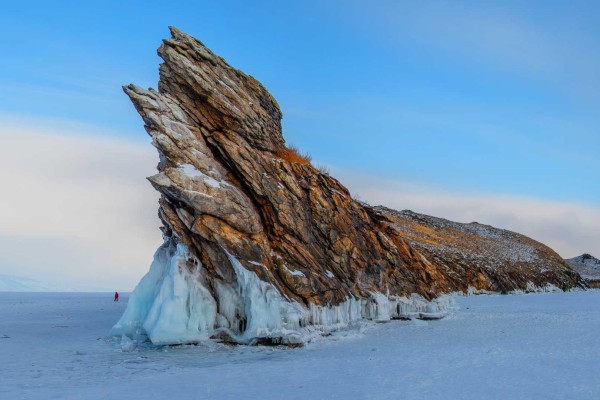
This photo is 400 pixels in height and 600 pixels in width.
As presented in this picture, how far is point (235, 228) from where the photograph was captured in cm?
2656

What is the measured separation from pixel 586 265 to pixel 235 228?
176576 mm

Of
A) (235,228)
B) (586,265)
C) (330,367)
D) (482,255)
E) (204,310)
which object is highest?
(586,265)

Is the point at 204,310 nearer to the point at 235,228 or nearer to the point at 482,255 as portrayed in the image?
the point at 235,228

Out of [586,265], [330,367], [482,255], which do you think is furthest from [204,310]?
[586,265]

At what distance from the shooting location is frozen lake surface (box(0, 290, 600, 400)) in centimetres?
1580

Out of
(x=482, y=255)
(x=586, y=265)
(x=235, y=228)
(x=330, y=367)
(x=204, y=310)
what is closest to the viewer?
(x=330, y=367)

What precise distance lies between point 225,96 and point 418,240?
71097mm

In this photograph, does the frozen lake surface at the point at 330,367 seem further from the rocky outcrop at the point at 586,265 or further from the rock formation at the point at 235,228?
the rocky outcrop at the point at 586,265

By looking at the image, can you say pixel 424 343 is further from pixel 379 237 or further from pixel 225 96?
pixel 225 96

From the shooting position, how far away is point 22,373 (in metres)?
19.1

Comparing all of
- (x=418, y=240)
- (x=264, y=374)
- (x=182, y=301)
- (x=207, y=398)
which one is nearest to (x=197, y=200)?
(x=182, y=301)

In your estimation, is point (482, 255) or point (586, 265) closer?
point (482, 255)

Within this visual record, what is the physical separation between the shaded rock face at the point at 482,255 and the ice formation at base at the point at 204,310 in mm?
47915

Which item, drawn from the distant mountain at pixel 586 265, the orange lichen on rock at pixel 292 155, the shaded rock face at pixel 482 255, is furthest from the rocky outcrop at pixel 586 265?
the orange lichen on rock at pixel 292 155
